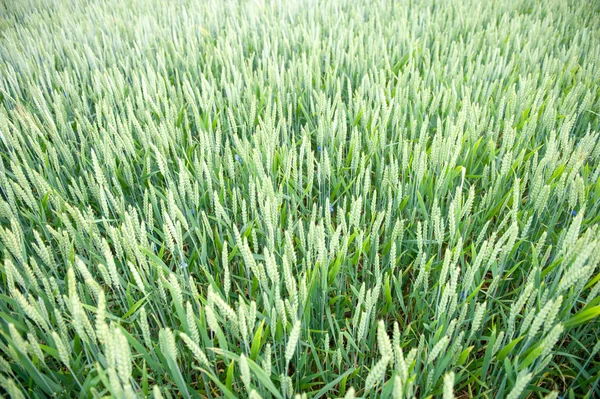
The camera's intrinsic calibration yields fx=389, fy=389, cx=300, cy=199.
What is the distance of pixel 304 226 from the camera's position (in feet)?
3.93

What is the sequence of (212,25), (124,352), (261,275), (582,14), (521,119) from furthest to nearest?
(582,14) < (212,25) < (521,119) < (261,275) < (124,352)

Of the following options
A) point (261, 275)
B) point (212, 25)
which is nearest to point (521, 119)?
point (261, 275)

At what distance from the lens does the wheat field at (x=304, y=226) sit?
0.73 metres

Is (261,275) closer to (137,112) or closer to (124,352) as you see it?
(124,352)

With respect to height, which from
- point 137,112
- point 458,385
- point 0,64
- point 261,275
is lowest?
point 458,385

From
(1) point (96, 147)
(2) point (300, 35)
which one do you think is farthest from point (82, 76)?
(2) point (300, 35)

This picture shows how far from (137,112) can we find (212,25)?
1.37 metres

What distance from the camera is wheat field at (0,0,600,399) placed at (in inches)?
28.6

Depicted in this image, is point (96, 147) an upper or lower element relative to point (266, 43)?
lower

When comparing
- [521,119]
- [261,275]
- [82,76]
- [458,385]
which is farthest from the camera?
[82,76]

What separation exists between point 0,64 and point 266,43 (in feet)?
4.61

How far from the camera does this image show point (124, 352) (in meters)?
0.51

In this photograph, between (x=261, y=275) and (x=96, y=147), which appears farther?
(x=96, y=147)

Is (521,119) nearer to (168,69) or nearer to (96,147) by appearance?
(96,147)
